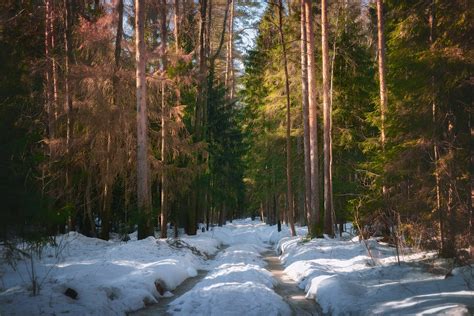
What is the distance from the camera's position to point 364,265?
12445mm

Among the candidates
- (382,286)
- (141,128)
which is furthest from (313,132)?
(382,286)

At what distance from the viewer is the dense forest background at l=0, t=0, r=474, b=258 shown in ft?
32.6

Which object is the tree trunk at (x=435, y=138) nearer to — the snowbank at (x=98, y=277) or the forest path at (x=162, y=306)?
the forest path at (x=162, y=306)

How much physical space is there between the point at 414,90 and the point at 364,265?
499cm

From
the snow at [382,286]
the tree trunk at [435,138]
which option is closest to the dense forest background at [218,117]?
the tree trunk at [435,138]

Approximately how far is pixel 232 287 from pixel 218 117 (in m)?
27.4

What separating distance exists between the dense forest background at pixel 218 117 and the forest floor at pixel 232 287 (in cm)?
105

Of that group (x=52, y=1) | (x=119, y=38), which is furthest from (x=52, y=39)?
(x=119, y=38)

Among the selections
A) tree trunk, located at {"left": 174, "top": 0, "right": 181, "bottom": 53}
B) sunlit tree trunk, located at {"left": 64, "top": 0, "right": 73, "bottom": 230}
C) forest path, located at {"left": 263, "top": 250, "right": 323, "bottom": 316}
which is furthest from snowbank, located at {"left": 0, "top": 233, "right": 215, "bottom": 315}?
tree trunk, located at {"left": 174, "top": 0, "right": 181, "bottom": 53}

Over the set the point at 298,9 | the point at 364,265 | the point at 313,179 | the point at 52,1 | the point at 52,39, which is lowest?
the point at 364,265

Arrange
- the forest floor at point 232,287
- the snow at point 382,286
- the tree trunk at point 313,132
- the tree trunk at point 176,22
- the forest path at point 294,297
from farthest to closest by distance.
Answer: the tree trunk at point 176,22
the tree trunk at point 313,132
the forest path at point 294,297
the forest floor at point 232,287
the snow at point 382,286

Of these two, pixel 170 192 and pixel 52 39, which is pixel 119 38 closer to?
pixel 52 39

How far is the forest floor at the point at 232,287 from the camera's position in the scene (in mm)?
7219

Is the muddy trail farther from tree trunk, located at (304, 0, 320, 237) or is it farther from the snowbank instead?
tree trunk, located at (304, 0, 320, 237)
